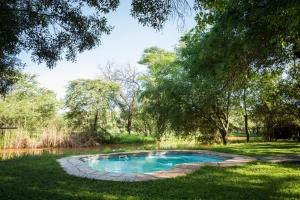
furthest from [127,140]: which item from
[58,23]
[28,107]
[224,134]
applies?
[58,23]

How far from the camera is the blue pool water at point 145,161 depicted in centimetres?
1242

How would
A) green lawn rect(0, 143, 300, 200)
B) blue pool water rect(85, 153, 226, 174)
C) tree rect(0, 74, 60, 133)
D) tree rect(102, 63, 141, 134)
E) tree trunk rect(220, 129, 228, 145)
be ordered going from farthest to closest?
tree rect(102, 63, 141, 134)
tree rect(0, 74, 60, 133)
tree trunk rect(220, 129, 228, 145)
blue pool water rect(85, 153, 226, 174)
green lawn rect(0, 143, 300, 200)

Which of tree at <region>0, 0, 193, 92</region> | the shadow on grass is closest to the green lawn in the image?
the shadow on grass

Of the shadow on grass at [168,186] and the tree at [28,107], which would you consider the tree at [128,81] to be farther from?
the shadow on grass at [168,186]

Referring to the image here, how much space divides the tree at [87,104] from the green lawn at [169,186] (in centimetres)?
2053

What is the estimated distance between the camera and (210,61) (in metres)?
10.8

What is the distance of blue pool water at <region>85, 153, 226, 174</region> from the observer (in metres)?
12.4

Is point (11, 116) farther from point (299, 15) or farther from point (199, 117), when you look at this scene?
point (299, 15)

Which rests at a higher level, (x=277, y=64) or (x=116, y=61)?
(x=116, y=61)

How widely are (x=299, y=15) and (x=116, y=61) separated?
1286 inches

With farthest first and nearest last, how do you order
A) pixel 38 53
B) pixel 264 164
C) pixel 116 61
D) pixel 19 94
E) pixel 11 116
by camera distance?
pixel 116 61
pixel 19 94
pixel 11 116
pixel 264 164
pixel 38 53

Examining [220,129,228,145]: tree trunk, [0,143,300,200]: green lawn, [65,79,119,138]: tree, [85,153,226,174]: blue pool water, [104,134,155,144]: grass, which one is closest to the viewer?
[0,143,300,200]: green lawn

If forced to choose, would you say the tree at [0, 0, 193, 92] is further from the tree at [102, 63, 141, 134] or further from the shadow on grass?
the tree at [102, 63, 141, 134]

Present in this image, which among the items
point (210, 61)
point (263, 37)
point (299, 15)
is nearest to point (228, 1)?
point (299, 15)
